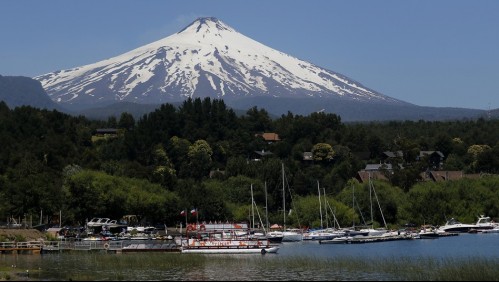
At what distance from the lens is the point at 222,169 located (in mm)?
137375

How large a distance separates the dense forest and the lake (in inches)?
944

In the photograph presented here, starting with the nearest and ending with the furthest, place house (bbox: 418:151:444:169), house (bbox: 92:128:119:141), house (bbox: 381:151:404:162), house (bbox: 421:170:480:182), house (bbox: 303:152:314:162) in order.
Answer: house (bbox: 421:170:480:182), house (bbox: 303:152:314:162), house (bbox: 381:151:404:162), house (bbox: 418:151:444:169), house (bbox: 92:128:119:141)

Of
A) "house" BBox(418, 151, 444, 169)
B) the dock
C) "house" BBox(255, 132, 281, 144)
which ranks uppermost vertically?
"house" BBox(255, 132, 281, 144)

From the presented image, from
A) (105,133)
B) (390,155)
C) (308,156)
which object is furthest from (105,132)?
(390,155)

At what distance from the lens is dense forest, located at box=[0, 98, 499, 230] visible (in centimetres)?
9969

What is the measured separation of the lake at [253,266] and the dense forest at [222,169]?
2398cm

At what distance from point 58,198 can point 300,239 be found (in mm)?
22645

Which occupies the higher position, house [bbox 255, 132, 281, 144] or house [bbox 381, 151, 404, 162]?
house [bbox 255, 132, 281, 144]

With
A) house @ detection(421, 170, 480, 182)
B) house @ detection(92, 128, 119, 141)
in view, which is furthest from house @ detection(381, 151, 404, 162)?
house @ detection(92, 128, 119, 141)

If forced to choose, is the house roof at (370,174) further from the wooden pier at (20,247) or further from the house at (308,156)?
the wooden pier at (20,247)

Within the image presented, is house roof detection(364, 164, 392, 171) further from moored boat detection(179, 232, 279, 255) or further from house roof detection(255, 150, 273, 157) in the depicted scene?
moored boat detection(179, 232, 279, 255)

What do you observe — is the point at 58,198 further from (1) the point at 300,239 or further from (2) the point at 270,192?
(2) the point at 270,192

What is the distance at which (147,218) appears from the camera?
4190 inches

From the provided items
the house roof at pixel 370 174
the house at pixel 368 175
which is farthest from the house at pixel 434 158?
the house at pixel 368 175
